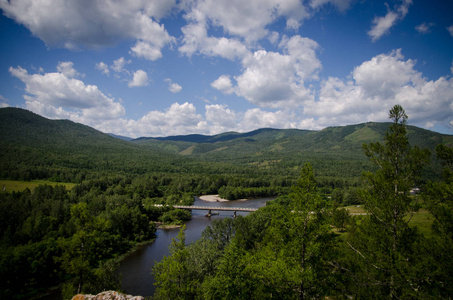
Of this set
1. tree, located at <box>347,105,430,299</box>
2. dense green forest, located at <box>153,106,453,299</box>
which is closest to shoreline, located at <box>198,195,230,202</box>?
dense green forest, located at <box>153,106,453,299</box>

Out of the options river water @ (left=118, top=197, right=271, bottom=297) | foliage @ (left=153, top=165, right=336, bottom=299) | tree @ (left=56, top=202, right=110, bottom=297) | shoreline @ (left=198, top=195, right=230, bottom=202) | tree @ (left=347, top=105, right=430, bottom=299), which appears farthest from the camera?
shoreline @ (left=198, top=195, right=230, bottom=202)

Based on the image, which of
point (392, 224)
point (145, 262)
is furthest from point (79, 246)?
point (145, 262)

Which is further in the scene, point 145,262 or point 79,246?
point 145,262

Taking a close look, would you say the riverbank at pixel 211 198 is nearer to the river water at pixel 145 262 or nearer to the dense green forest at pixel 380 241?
the river water at pixel 145 262

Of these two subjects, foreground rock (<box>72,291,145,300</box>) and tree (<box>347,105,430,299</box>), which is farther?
foreground rock (<box>72,291,145,300</box>)

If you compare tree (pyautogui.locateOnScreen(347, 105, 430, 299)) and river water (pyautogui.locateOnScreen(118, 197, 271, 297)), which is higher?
tree (pyautogui.locateOnScreen(347, 105, 430, 299))

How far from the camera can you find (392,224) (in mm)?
9914

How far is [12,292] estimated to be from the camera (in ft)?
102

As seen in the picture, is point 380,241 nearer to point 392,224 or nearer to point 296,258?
point 392,224

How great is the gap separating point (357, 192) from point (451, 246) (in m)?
3.78

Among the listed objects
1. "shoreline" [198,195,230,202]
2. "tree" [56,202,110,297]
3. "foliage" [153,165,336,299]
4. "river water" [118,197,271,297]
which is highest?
"foliage" [153,165,336,299]

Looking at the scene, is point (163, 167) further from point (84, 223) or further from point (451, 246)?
point (451, 246)

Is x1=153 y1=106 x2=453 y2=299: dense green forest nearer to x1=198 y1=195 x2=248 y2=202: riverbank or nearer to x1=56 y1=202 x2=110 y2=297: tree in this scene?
x1=56 y1=202 x2=110 y2=297: tree

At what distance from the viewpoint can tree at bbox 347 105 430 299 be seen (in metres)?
9.29
